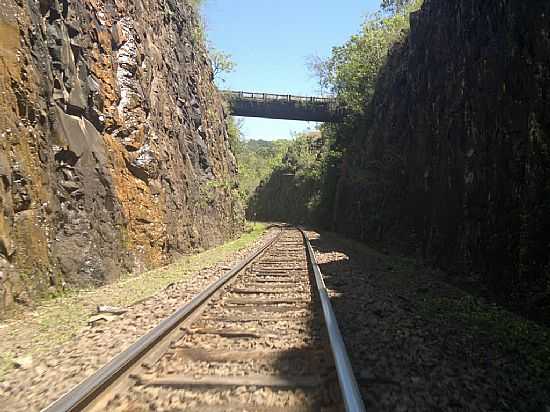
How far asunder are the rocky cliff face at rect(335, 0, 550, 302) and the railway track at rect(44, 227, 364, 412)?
3.21 meters

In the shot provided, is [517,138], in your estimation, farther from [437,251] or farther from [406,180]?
[406,180]

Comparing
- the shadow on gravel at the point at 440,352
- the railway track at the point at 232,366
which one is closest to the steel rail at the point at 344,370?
the railway track at the point at 232,366

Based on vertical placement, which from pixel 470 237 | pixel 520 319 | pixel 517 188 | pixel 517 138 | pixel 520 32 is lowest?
pixel 520 319

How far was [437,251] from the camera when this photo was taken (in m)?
10.8

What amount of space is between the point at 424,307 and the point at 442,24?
939 cm

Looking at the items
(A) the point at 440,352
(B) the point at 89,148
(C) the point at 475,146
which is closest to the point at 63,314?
(B) the point at 89,148

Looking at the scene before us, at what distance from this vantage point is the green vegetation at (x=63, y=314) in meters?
4.93

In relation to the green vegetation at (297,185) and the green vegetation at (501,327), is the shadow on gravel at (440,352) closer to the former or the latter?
the green vegetation at (501,327)

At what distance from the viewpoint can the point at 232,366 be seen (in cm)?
388

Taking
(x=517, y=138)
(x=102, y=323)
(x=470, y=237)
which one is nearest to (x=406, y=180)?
(x=470, y=237)

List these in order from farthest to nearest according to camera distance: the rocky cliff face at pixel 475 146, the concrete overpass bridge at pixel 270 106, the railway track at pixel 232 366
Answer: the concrete overpass bridge at pixel 270 106
the rocky cliff face at pixel 475 146
the railway track at pixel 232 366

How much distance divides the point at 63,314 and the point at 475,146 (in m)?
7.90

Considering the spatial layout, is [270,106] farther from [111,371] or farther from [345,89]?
[111,371]

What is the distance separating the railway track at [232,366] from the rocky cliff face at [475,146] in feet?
10.5
